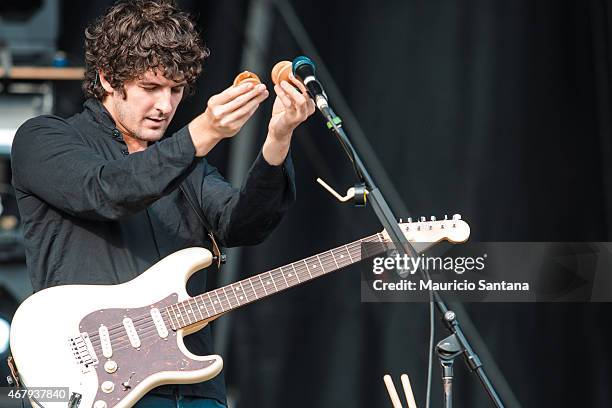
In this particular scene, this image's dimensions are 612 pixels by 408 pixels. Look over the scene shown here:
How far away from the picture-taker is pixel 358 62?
3803 millimetres

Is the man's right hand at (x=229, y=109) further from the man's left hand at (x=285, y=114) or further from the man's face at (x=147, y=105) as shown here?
the man's face at (x=147, y=105)

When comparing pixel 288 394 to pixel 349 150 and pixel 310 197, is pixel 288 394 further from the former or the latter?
pixel 349 150

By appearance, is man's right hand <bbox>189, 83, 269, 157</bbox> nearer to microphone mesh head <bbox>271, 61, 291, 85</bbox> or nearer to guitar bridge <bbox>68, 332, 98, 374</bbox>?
microphone mesh head <bbox>271, 61, 291, 85</bbox>

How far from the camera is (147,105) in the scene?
2375 mm

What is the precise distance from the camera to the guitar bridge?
2.21 m

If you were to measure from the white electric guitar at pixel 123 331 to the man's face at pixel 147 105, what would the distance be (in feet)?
0.98

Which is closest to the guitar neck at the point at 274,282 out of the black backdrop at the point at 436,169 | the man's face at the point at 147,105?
the man's face at the point at 147,105

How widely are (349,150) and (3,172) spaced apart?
1.96 m

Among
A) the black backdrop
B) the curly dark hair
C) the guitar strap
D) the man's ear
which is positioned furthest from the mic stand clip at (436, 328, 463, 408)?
the black backdrop

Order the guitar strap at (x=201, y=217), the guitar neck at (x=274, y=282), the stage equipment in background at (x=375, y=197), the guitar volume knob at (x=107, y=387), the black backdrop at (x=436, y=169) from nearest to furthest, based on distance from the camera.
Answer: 1. the stage equipment in background at (x=375, y=197)
2. the guitar volume knob at (x=107, y=387)
3. the guitar neck at (x=274, y=282)
4. the guitar strap at (x=201, y=217)
5. the black backdrop at (x=436, y=169)

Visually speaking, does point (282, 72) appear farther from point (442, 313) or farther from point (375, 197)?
point (442, 313)

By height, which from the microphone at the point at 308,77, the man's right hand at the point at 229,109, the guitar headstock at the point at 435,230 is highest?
the microphone at the point at 308,77

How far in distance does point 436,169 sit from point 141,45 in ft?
5.42

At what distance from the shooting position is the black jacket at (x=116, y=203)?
2.12 m
